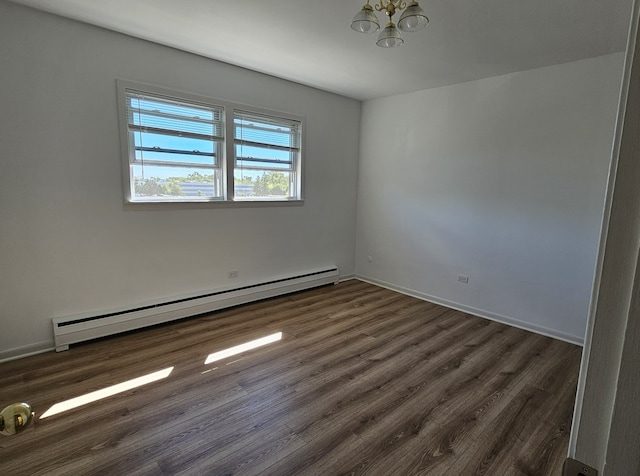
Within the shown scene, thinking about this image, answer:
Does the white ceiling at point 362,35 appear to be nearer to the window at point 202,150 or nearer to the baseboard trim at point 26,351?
the window at point 202,150

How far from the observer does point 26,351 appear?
9.32 ft

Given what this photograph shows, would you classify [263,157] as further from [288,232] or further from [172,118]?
[172,118]

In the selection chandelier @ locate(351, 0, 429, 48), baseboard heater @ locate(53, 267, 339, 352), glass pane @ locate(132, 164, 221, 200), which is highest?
chandelier @ locate(351, 0, 429, 48)

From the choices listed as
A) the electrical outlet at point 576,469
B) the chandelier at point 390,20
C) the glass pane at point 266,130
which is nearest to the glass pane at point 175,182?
the glass pane at point 266,130

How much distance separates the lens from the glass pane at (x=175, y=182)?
10.9ft

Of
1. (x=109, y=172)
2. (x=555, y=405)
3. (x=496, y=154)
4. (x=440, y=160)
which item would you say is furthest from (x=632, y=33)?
(x=440, y=160)

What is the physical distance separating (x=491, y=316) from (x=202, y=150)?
149 inches

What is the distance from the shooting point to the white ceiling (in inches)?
94.0

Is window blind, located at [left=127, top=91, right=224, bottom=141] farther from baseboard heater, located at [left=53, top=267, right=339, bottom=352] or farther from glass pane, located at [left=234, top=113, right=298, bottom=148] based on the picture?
baseboard heater, located at [left=53, top=267, right=339, bottom=352]

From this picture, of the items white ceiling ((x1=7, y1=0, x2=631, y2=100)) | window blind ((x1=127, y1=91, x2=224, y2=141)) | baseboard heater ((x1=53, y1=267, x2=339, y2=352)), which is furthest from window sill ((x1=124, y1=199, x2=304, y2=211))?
white ceiling ((x1=7, y1=0, x2=631, y2=100))

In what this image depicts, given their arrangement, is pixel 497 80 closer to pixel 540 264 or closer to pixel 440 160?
pixel 440 160

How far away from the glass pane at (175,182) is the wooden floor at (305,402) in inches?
54.0

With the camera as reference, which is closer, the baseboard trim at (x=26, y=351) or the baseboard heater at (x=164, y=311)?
the baseboard trim at (x=26, y=351)

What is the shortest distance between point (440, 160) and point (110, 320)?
4.06 metres
